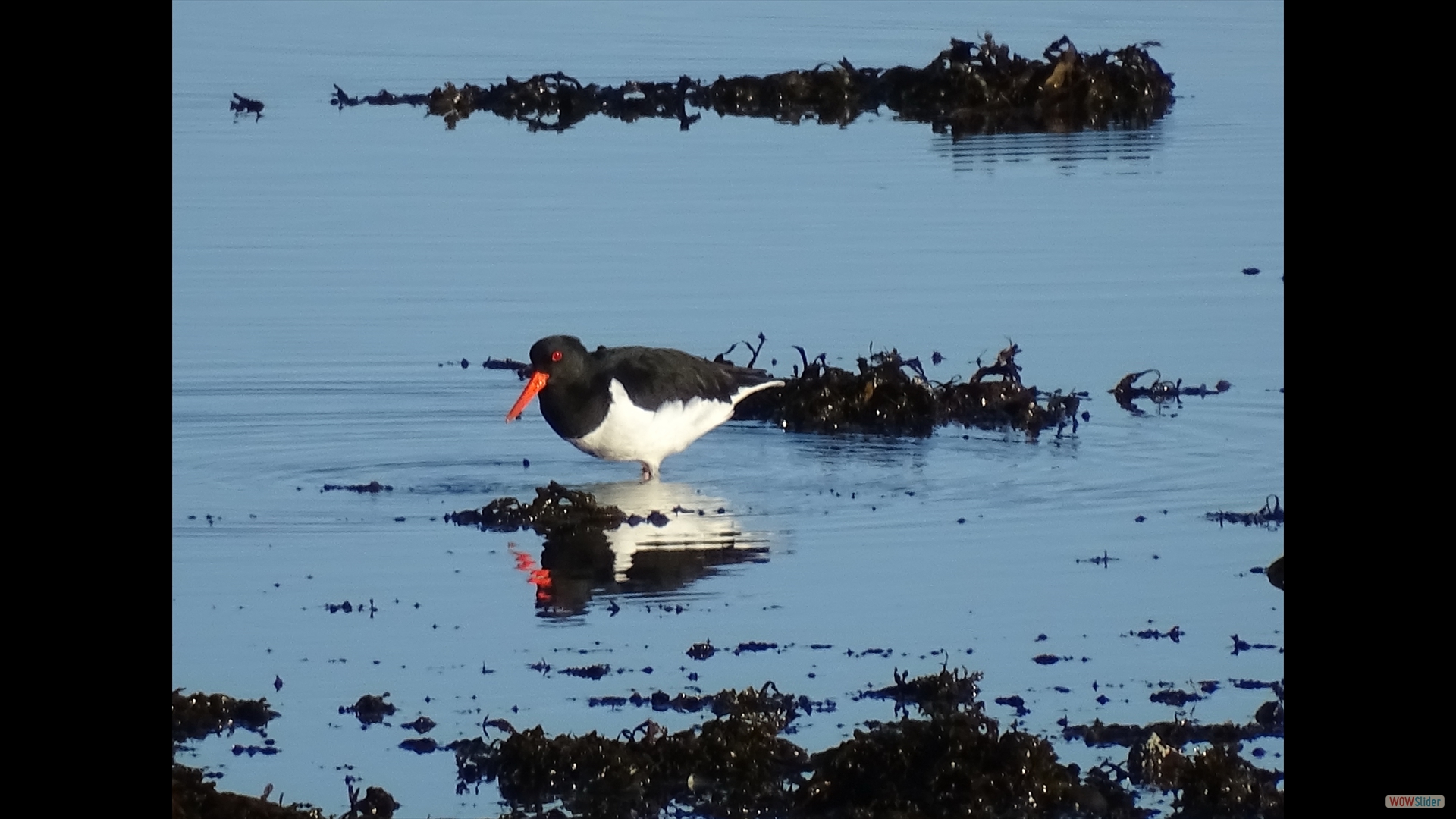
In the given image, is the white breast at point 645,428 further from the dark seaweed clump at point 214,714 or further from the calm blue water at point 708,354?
the dark seaweed clump at point 214,714

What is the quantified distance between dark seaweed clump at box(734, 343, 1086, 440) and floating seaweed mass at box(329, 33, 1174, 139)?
7750mm

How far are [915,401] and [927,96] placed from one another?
8627 mm

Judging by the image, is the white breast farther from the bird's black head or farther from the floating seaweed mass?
the floating seaweed mass

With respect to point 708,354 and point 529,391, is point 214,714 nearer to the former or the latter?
point 529,391

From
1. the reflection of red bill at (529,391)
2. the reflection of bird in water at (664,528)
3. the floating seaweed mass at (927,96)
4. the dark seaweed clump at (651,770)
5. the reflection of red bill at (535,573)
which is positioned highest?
the floating seaweed mass at (927,96)

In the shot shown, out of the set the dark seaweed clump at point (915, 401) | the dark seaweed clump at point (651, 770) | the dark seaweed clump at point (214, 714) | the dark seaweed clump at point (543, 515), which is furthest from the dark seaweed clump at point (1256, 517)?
the dark seaweed clump at point (214, 714)

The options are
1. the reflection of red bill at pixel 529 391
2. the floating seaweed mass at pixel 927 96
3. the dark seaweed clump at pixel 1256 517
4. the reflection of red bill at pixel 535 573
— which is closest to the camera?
the reflection of red bill at pixel 535 573

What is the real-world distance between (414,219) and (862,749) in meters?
8.69

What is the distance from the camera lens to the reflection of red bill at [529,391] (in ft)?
32.3

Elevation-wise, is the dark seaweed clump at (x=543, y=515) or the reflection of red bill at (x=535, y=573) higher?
the dark seaweed clump at (x=543, y=515)

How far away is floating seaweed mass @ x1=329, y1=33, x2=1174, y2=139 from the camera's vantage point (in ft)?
58.4

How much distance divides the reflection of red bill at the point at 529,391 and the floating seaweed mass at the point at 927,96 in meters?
8.01

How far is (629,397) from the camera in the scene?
379 inches

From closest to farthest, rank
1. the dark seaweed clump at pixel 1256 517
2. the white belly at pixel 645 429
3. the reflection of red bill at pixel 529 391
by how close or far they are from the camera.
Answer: the dark seaweed clump at pixel 1256 517
the white belly at pixel 645 429
the reflection of red bill at pixel 529 391
